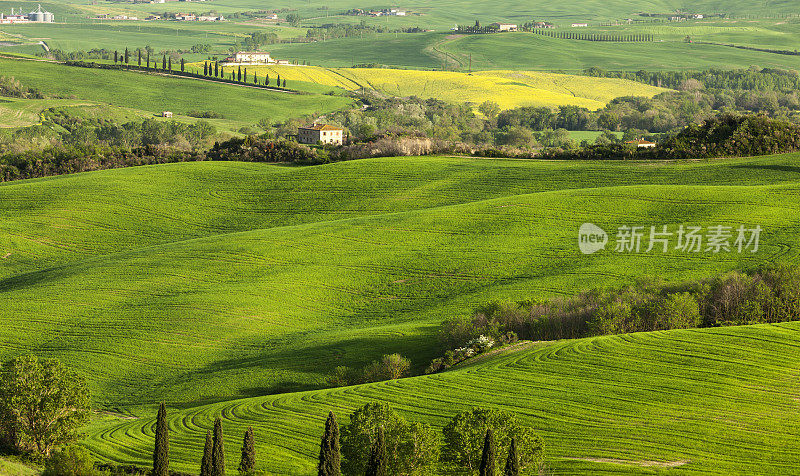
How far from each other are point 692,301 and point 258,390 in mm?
28449

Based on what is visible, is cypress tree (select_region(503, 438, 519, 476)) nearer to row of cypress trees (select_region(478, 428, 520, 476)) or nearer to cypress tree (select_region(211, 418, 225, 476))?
row of cypress trees (select_region(478, 428, 520, 476))

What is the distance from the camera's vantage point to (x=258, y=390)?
65062mm

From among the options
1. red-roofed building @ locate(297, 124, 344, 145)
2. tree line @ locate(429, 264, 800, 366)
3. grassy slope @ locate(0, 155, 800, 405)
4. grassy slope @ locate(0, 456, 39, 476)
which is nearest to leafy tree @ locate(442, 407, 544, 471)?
tree line @ locate(429, 264, 800, 366)

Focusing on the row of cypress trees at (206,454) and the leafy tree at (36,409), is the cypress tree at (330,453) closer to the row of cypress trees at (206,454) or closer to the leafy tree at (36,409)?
the row of cypress trees at (206,454)

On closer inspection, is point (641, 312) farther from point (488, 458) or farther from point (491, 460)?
point (488, 458)

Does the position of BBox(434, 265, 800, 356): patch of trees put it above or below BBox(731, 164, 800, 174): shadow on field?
below

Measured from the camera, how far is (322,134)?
18212 centimetres

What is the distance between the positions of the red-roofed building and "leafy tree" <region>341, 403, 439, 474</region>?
13570 cm

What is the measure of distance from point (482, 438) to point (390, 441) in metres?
4.17

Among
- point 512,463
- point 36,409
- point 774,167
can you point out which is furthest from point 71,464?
point 774,167

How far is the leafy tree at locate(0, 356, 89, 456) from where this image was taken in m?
53.1

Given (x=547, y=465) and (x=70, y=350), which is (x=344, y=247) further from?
(x=547, y=465)

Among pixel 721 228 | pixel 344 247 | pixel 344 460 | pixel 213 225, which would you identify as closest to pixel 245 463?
pixel 344 460

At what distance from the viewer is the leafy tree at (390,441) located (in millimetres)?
45281
